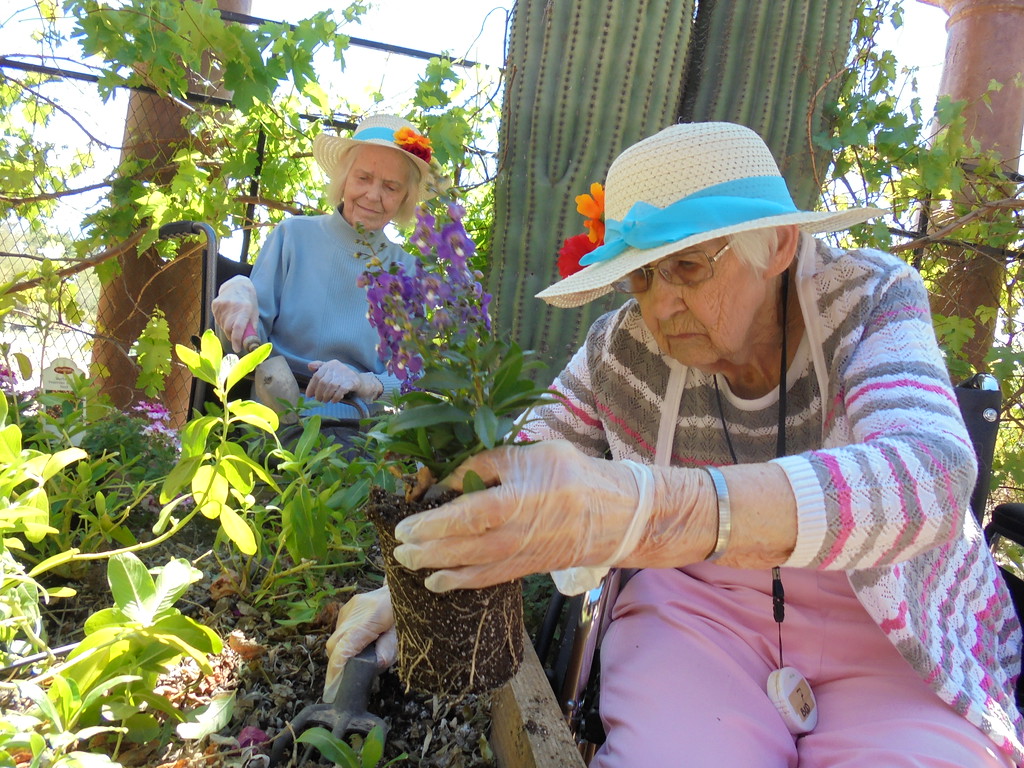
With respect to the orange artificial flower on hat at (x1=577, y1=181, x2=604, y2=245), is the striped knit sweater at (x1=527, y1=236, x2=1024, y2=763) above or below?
below

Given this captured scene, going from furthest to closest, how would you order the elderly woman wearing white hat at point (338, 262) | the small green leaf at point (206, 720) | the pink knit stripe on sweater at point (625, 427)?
the elderly woman wearing white hat at point (338, 262) → the pink knit stripe on sweater at point (625, 427) → the small green leaf at point (206, 720)

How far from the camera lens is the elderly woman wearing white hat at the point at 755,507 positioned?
0.98m

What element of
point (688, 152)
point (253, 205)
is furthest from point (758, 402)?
point (253, 205)

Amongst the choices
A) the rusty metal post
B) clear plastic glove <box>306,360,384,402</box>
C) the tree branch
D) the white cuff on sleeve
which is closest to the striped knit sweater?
the white cuff on sleeve

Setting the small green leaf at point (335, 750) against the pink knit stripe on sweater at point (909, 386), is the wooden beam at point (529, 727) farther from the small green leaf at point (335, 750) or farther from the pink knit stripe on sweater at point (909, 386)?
the pink knit stripe on sweater at point (909, 386)

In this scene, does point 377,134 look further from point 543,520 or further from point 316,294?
point 543,520

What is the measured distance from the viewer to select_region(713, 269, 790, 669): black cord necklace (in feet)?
4.30

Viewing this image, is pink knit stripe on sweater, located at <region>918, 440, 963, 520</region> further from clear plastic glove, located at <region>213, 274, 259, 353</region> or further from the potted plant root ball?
clear plastic glove, located at <region>213, 274, 259, 353</region>

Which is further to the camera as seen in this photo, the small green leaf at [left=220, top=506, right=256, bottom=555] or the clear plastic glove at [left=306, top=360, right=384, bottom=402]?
the clear plastic glove at [left=306, top=360, right=384, bottom=402]

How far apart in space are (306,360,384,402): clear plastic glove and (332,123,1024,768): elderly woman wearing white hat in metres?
0.99

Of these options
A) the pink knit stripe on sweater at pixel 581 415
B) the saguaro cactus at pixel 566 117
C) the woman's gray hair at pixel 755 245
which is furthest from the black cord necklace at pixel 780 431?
the saguaro cactus at pixel 566 117

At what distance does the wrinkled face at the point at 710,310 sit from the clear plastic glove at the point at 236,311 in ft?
4.62

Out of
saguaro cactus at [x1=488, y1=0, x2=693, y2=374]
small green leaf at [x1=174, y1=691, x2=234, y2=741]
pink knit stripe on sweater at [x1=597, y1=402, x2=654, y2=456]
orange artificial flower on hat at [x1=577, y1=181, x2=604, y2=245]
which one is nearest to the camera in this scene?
small green leaf at [x1=174, y1=691, x2=234, y2=741]

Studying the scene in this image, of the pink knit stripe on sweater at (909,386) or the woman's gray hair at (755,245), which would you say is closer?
the pink knit stripe on sweater at (909,386)
